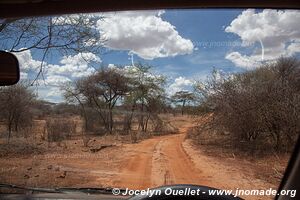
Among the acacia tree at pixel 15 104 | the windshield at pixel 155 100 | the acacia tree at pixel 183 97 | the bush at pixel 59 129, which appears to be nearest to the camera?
the windshield at pixel 155 100

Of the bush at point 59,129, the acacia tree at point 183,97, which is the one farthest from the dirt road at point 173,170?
the bush at point 59,129

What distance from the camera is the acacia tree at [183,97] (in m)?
3.17

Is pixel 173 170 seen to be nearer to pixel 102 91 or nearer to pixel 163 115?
pixel 163 115

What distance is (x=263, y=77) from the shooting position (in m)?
3.30

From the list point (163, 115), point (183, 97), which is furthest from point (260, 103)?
point (163, 115)

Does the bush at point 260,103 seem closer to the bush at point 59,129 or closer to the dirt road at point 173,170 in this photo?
the dirt road at point 173,170

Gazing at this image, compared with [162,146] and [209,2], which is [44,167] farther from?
[209,2]

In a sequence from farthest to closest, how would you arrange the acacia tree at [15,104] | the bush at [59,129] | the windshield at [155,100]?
the acacia tree at [15,104]
the bush at [59,129]
the windshield at [155,100]

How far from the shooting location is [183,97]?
10.9ft

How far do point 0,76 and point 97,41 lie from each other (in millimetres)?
992

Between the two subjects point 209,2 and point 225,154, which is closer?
point 209,2

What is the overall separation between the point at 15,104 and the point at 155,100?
123 cm

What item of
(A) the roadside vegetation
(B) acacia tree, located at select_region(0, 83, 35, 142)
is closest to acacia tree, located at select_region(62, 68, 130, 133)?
(A) the roadside vegetation

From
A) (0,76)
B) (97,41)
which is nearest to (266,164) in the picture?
(97,41)
